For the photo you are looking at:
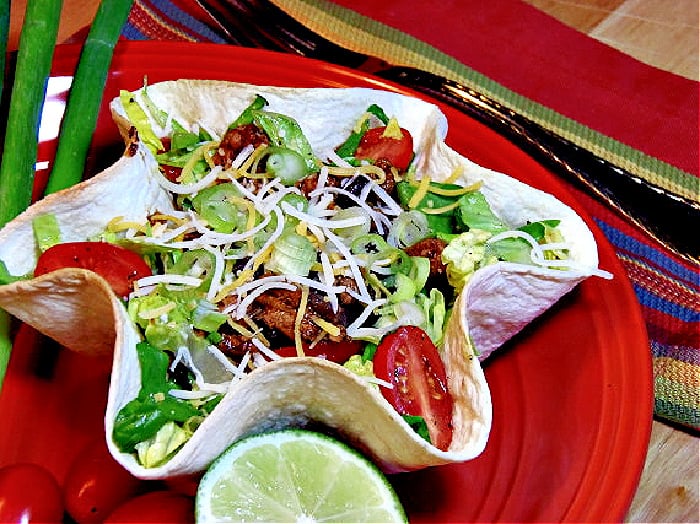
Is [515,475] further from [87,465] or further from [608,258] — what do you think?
[87,465]

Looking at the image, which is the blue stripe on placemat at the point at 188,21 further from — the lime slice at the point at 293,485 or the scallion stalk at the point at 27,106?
the lime slice at the point at 293,485

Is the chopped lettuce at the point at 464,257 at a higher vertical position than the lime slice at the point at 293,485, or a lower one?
higher

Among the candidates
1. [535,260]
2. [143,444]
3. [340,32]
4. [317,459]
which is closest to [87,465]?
[143,444]

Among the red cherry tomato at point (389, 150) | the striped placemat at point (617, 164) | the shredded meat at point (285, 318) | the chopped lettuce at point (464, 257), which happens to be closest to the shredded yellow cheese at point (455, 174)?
the red cherry tomato at point (389, 150)

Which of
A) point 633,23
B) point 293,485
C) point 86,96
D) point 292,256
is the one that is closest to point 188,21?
point 86,96

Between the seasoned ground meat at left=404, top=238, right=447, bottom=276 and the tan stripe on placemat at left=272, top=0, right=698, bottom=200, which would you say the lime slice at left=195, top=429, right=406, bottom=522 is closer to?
the seasoned ground meat at left=404, top=238, right=447, bottom=276

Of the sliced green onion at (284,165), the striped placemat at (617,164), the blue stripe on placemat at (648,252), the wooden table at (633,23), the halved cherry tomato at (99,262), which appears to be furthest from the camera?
the wooden table at (633,23)
